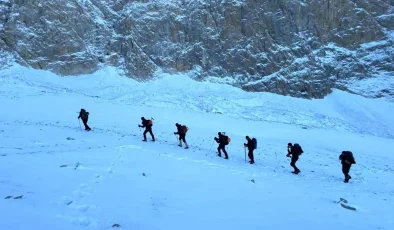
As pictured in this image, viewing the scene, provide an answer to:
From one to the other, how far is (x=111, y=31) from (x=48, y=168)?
206ft

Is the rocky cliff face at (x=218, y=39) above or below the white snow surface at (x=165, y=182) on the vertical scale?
above

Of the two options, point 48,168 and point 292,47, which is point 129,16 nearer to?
point 292,47

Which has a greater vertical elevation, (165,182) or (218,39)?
(218,39)

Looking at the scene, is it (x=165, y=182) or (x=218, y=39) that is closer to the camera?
(x=165, y=182)

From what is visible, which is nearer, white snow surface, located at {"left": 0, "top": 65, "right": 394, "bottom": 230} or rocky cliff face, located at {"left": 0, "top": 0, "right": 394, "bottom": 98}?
white snow surface, located at {"left": 0, "top": 65, "right": 394, "bottom": 230}

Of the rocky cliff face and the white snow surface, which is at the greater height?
the rocky cliff face

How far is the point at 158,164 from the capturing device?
42.4 ft

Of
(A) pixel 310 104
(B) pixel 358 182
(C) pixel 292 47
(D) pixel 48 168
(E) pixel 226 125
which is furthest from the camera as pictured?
(C) pixel 292 47

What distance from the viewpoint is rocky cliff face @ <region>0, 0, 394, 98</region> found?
61781mm

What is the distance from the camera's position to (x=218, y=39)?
68.6 m

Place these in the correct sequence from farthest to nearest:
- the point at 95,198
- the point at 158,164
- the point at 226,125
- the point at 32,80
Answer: the point at 32,80 < the point at 226,125 < the point at 158,164 < the point at 95,198

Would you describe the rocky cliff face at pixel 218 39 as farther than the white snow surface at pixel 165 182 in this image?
Yes

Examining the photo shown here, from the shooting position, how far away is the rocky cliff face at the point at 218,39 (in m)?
61.8

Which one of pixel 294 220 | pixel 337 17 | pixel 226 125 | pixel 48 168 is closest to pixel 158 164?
pixel 48 168
